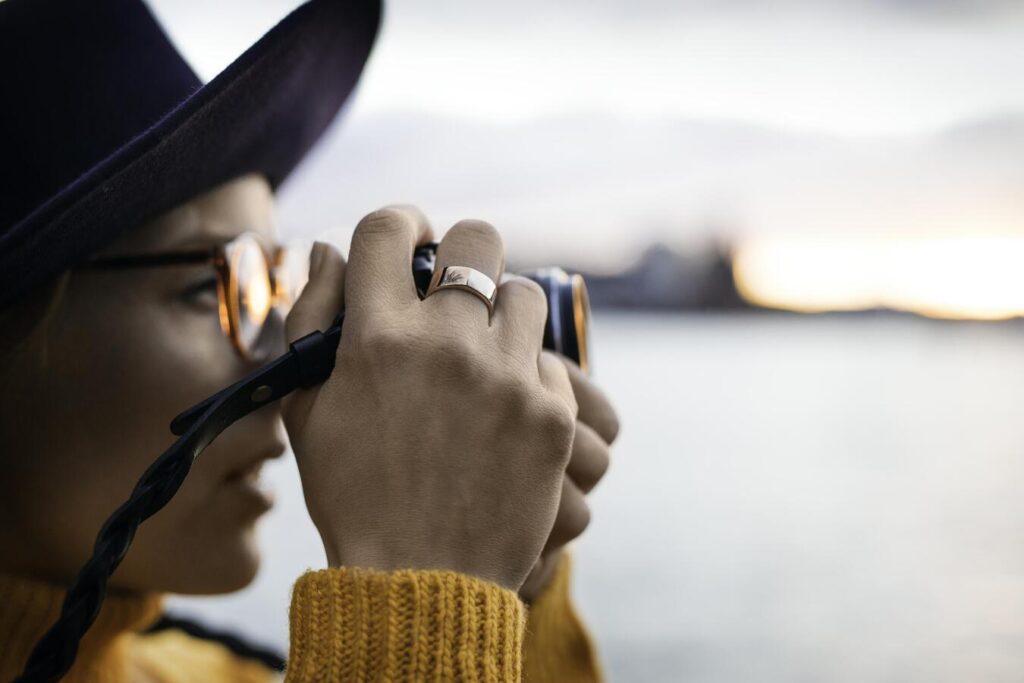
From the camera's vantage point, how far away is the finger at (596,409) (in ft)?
2.11

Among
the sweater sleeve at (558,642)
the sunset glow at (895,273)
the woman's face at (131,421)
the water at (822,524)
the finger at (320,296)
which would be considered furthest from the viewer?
the water at (822,524)

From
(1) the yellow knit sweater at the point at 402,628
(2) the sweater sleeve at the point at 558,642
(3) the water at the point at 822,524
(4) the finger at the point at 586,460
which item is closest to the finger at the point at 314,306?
(1) the yellow knit sweater at the point at 402,628

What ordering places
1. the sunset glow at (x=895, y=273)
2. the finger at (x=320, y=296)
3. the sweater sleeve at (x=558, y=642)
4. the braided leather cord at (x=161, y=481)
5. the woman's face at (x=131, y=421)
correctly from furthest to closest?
the sunset glow at (x=895, y=273) → the sweater sleeve at (x=558, y=642) → the woman's face at (x=131, y=421) → the finger at (x=320, y=296) → the braided leather cord at (x=161, y=481)

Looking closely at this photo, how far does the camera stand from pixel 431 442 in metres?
0.47

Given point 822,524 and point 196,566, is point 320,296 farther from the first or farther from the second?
point 822,524

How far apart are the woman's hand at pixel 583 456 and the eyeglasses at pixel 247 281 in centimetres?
26

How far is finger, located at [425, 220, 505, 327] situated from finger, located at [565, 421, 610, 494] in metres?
0.15

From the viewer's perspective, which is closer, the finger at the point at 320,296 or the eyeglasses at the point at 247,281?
the finger at the point at 320,296

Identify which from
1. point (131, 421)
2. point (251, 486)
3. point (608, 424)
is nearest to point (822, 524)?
point (608, 424)

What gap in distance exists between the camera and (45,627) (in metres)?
0.68

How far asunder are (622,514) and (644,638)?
0.36 metres

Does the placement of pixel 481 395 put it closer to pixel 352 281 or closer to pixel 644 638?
pixel 352 281

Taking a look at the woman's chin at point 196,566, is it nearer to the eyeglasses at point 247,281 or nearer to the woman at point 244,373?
the woman at point 244,373

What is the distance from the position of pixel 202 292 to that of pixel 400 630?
363 mm
